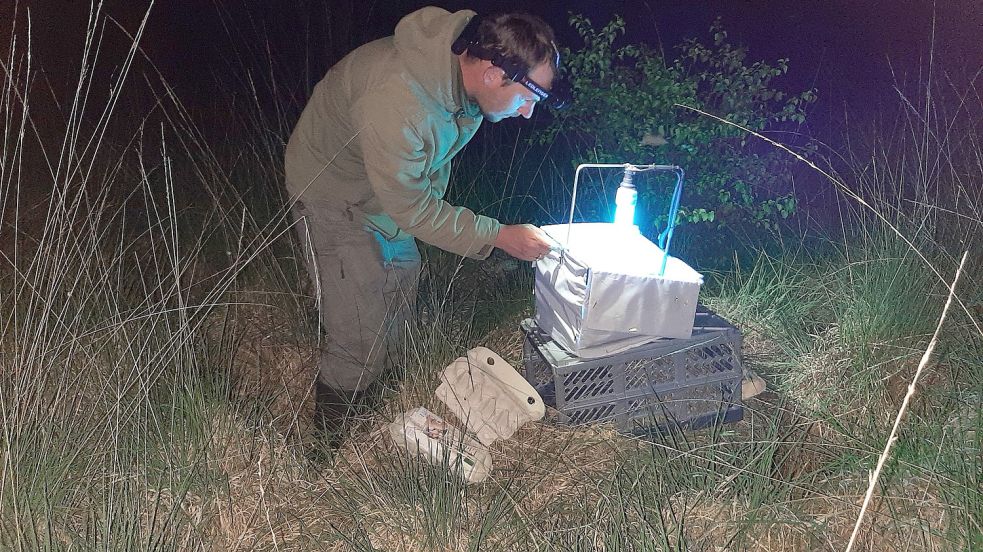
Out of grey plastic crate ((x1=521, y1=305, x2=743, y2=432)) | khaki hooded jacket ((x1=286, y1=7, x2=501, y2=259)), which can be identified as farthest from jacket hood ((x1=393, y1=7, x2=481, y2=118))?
grey plastic crate ((x1=521, y1=305, x2=743, y2=432))

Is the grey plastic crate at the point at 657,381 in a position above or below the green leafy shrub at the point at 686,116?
below

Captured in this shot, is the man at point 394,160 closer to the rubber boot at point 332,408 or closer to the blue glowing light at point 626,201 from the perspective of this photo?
the rubber boot at point 332,408

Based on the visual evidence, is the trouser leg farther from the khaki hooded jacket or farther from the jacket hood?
the jacket hood

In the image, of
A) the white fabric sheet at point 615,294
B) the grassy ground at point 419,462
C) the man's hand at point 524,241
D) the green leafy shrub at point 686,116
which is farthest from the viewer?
the green leafy shrub at point 686,116

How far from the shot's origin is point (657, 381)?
217 centimetres

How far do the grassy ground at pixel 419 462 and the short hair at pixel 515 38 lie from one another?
0.82m

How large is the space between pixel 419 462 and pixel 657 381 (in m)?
0.82

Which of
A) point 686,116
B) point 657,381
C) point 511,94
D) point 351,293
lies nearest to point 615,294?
point 657,381

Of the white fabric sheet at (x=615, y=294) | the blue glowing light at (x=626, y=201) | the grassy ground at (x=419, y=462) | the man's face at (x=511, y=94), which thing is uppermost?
the man's face at (x=511, y=94)

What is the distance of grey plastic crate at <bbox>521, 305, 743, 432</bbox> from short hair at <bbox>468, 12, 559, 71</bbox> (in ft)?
2.88

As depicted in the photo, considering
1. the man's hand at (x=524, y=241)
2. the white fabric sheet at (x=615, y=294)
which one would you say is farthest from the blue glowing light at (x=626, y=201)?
the man's hand at (x=524, y=241)

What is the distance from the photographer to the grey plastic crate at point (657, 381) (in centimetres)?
202

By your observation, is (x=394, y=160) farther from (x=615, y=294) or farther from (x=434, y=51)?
(x=615, y=294)

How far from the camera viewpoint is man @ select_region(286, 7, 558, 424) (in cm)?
184
